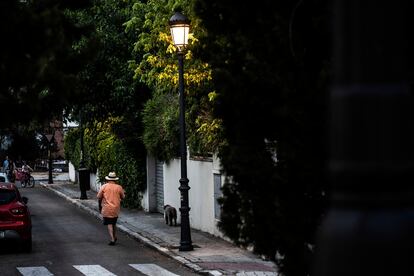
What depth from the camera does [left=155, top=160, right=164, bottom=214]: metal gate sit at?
28.8 meters

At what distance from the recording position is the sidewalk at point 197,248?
16.1 meters

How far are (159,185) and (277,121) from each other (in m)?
20.7

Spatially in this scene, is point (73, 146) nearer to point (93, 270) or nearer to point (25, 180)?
point (25, 180)

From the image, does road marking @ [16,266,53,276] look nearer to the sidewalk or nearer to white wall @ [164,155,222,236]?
the sidewalk

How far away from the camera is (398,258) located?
8.68 ft

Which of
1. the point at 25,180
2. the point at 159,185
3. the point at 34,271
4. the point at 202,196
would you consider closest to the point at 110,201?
the point at 202,196

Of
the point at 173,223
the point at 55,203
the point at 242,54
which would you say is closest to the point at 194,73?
Result: the point at 173,223

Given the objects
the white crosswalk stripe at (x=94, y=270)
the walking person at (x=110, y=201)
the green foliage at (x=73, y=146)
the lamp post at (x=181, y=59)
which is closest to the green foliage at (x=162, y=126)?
the walking person at (x=110, y=201)

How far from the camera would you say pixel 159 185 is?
2930cm

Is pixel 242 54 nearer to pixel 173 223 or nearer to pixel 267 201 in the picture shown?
pixel 267 201

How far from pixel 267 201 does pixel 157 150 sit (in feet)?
61.2

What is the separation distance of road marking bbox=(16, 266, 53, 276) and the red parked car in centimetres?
207

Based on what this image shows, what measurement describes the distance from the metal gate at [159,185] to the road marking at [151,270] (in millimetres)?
11587

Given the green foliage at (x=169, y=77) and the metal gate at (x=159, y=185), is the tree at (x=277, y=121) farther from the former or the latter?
the metal gate at (x=159, y=185)
